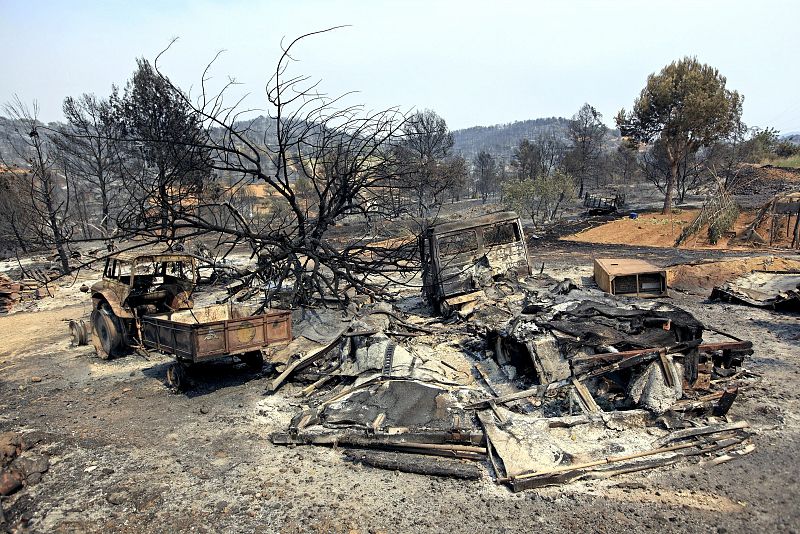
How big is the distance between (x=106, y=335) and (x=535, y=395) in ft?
26.3

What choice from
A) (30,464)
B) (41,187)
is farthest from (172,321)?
(41,187)

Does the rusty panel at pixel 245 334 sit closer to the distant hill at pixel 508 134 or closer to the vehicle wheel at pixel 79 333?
the vehicle wheel at pixel 79 333

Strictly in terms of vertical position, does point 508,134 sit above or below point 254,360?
above

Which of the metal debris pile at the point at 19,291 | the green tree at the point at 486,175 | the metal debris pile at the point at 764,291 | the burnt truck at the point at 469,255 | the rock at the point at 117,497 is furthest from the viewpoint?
the green tree at the point at 486,175

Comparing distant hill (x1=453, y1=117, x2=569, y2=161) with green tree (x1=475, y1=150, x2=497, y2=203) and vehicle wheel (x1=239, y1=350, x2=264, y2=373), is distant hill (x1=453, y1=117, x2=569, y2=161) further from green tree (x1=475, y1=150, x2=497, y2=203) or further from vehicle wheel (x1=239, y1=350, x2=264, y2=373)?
vehicle wheel (x1=239, y1=350, x2=264, y2=373)

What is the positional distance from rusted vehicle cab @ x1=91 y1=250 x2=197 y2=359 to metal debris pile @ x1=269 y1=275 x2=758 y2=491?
3017 mm

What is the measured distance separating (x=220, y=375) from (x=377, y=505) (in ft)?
15.2

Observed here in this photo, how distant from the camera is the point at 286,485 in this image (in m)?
4.85

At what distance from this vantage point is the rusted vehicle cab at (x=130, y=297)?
905cm

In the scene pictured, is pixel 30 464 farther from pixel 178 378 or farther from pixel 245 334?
pixel 245 334

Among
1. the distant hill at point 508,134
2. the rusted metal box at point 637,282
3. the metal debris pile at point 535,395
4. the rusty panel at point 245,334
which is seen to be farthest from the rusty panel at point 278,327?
the distant hill at point 508,134

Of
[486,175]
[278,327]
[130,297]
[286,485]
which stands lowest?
[286,485]

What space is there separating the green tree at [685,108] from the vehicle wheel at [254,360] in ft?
84.7

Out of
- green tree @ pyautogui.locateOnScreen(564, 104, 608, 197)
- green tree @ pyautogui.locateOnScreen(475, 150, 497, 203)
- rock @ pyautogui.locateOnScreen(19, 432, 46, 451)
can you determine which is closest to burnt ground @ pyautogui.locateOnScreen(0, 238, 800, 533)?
rock @ pyautogui.locateOnScreen(19, 432, 46, 451)
